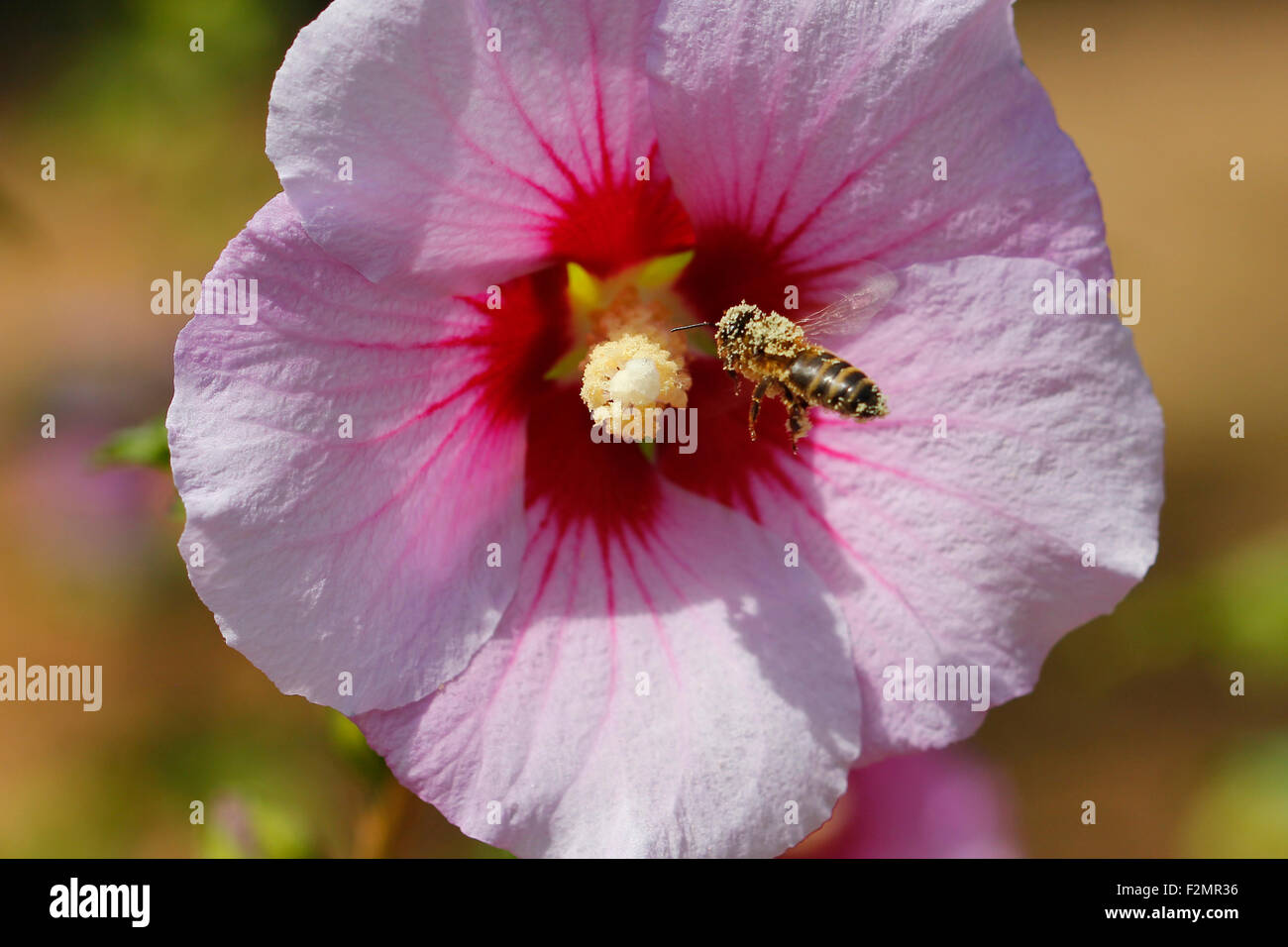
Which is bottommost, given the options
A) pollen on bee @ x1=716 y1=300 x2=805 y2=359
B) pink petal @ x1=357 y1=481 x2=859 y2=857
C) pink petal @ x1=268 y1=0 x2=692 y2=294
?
pink petal @ x1=357 y1=481 x2=859 y2=857

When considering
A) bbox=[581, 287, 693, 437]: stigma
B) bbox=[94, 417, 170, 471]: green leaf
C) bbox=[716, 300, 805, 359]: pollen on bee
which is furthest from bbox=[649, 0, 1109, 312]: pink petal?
bbox=[94, 417, 170, 471]: green leaf

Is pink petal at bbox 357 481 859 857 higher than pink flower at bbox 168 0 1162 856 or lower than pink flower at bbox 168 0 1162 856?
lower

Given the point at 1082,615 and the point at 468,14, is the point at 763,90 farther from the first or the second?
the point at 1082,615

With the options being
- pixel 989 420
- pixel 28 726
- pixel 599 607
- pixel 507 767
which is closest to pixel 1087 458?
pixel 989 420

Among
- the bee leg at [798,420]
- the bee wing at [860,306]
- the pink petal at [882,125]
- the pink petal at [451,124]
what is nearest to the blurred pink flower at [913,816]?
the bee leg at [798,420]

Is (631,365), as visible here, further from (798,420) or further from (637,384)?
(798,420)

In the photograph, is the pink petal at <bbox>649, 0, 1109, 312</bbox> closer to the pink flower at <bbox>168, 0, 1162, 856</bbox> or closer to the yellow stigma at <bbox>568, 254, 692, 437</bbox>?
the pink flower at <bbox>168, 0, 1162, 856</bbox>

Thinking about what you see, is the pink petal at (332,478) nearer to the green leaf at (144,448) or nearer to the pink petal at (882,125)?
the pink petal at (882,125)

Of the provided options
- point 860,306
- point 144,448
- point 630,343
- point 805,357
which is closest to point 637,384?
point 630,343
